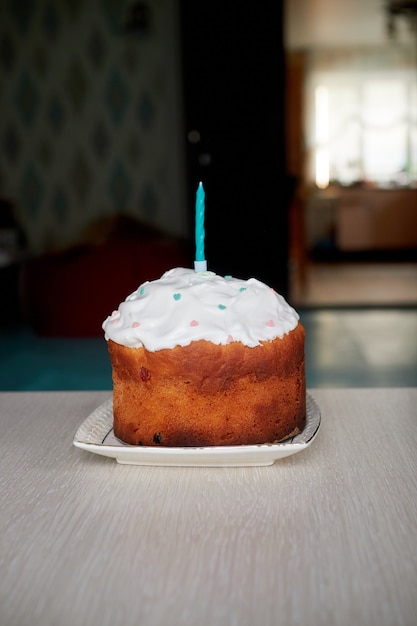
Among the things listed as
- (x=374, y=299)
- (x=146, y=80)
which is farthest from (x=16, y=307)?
(x=374, y=299)

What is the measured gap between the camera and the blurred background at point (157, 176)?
4047mm

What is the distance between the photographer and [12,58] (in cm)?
542

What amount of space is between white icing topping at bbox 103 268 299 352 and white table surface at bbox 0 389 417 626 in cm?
13

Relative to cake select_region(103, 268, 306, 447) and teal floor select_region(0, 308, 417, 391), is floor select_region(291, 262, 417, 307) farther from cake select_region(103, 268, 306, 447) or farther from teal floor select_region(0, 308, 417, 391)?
cake select_region(103, 268, 306, 447)

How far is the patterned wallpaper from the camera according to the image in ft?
17.4

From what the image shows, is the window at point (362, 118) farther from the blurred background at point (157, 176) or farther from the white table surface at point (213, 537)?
the white table surface at point (213, 537)

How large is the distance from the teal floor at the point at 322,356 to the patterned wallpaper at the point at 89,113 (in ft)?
5.10

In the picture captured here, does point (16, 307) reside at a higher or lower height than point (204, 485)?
lower

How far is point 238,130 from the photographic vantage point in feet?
14.5

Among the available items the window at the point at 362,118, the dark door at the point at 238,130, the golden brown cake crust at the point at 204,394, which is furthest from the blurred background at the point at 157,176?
the golden brown cake crust at the point at 204,394

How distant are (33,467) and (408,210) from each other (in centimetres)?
794

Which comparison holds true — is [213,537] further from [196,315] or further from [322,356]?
[322,356]

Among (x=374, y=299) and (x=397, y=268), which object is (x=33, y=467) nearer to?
(x=374, y=299)

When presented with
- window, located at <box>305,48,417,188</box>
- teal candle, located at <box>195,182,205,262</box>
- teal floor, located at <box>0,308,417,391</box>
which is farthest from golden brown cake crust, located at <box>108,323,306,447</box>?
window, located at <box>305,48,417,188</box>
